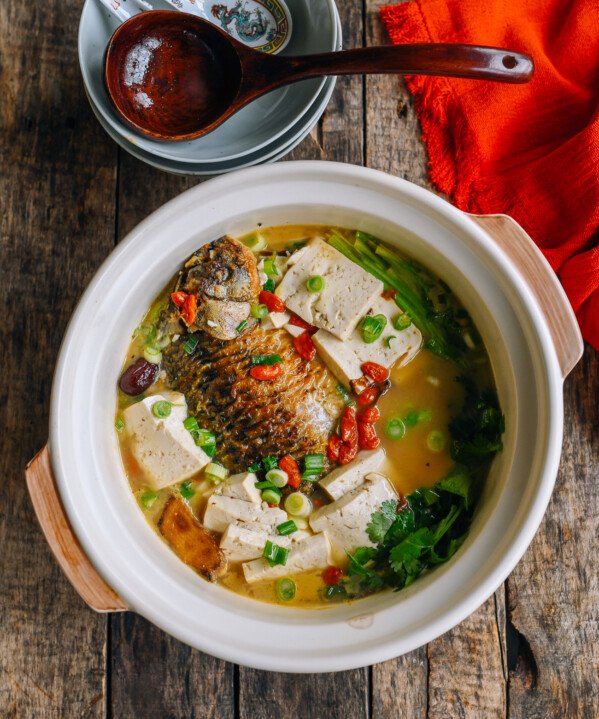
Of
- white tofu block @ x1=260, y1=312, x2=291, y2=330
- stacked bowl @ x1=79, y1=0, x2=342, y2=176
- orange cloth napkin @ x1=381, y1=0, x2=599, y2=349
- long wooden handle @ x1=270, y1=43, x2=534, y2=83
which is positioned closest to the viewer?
long wooden handle @ x1=270, y1=43, x2=534, y2=83

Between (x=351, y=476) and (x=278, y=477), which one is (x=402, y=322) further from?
(x=278, y=477)

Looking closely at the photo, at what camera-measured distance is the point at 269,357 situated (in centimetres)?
228

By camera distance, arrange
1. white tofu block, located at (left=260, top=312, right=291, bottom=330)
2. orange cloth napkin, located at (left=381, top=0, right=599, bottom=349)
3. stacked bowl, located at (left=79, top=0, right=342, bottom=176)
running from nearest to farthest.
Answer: stacked bowl, located at (left=79, top=0, right=342, bottom=176) < white tofu block, located at (left=260, top=312, right=291, bottom=330) < orange cloth napkin, located at (left=381, top=0, right=599, bottom=349)

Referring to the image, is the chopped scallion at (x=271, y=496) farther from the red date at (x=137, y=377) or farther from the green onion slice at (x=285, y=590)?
the red date at (x=137, y=377)

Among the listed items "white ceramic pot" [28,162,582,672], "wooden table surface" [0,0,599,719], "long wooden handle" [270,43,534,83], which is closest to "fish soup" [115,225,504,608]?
"white ceramic pot" [28,162,582,672]

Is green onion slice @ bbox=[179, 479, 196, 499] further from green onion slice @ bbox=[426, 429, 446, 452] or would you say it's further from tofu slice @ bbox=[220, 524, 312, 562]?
green onion slice @ bbox=[426, 429, 446, 452]

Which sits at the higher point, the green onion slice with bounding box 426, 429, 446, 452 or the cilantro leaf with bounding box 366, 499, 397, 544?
the green onion slice with bounding box 426, 429, 446, 452

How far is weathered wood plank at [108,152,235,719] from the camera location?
7.95 ft

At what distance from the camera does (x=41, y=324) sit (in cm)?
243

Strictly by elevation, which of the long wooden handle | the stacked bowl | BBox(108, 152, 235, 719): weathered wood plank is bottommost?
BBox(108, 152, 235, 719): weathered wood plank

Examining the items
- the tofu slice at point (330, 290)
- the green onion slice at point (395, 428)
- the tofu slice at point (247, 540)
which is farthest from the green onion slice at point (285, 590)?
the tofu slice at point (330, 290)

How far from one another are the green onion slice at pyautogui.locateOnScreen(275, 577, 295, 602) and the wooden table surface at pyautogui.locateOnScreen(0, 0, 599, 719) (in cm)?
37

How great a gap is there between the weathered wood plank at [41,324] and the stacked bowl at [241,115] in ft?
0.80

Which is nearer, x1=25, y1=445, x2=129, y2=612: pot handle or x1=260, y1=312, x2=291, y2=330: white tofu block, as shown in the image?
x1=25, y1=445, x2=129, y2=612: pot handle
